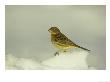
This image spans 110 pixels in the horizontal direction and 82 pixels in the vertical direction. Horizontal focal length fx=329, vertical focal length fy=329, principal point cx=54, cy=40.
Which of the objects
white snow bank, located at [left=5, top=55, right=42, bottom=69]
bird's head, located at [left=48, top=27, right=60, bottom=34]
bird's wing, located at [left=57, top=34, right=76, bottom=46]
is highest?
bird's head, located at [left=48, top=27, right=60, bottom=34]

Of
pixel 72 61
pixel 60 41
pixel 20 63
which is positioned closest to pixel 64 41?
pixel 60 41

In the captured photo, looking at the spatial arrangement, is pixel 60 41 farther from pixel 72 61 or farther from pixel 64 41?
pixel 72 61

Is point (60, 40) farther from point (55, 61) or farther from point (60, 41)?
point (55, 61)

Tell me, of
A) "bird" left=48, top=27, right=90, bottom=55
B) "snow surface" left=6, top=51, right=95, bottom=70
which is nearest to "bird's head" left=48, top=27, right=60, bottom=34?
"bird" left=48, top=27, right=90, bottom=55

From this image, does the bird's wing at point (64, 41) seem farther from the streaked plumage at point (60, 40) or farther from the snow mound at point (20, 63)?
the snow mound at point (20, 63)

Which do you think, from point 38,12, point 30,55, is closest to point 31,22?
point 38,12

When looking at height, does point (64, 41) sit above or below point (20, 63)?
above

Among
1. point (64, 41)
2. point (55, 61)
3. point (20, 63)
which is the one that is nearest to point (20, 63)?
Result: point (20, 63)

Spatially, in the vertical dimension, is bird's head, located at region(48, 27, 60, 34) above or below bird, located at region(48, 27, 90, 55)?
above

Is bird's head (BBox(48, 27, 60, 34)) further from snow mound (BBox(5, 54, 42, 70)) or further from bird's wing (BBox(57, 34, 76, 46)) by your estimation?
snow mound (BBox(5, 54, 42, 70))
